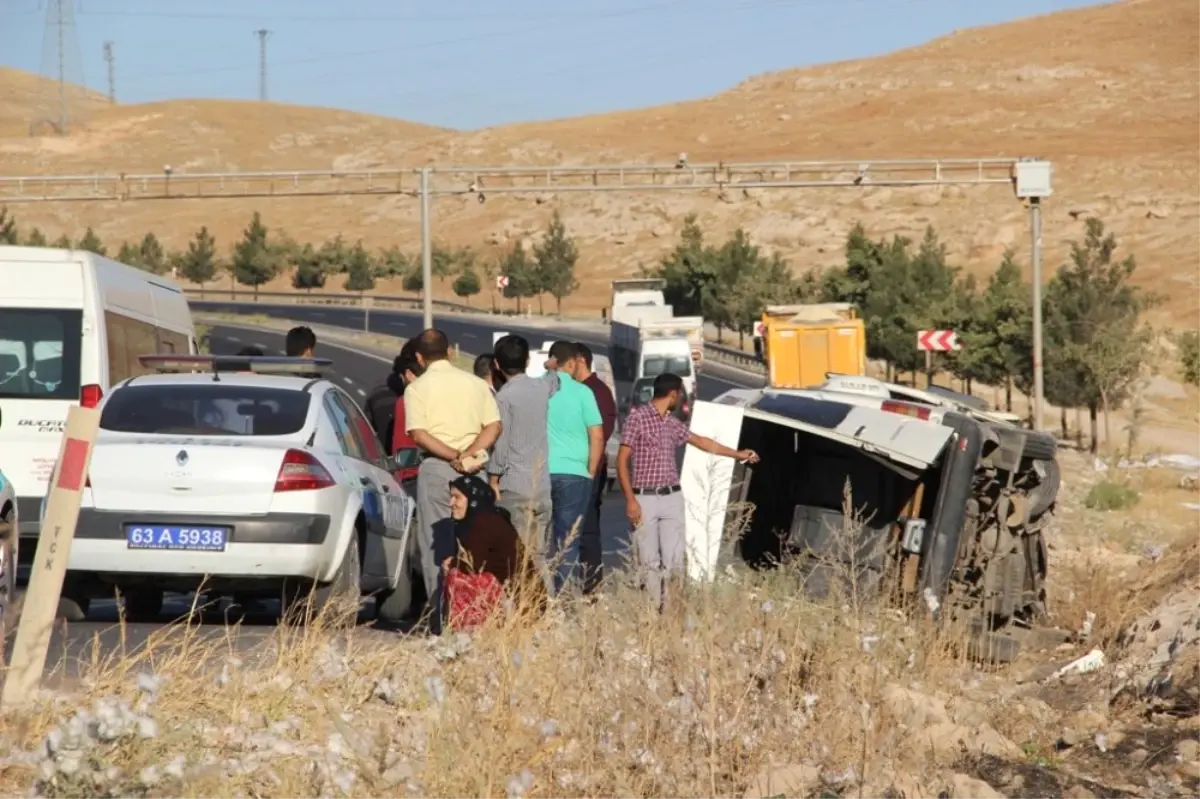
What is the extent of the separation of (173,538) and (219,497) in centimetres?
34

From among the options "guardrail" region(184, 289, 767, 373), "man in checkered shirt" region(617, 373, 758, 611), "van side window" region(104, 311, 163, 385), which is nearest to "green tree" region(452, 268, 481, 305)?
"guardrail" region(184, 289, 767, 373)

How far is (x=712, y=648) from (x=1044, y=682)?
5.10m

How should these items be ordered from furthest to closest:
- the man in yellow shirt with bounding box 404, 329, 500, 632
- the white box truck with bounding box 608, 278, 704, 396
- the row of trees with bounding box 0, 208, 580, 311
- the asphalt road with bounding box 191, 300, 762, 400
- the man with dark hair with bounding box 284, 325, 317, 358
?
the row of trees with bounding box 0, 208, 580, 311 → the asphalt road with bounding box 191, 300, 762, 400 → the white box truck with bounding box 608, 278, 704, 396 → the man with dark hair with bounding box 284, 325, 317, 358 → the man in yellow shirt with bounding box 404, 329, 500, 632

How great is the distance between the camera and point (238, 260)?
111562 millimetres

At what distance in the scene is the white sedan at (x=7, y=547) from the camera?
905cm

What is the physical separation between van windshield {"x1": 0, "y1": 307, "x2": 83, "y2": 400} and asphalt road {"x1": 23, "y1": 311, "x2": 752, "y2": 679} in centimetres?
192

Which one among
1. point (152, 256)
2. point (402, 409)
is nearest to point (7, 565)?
point (402, 409)

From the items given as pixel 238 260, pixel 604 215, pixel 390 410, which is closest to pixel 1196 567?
pixel 390 410

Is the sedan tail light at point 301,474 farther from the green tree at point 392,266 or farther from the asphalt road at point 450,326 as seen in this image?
the green tree at point 392,266

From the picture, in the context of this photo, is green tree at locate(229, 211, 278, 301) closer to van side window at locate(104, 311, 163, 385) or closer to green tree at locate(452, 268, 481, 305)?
green tree at locate(452, 268, 481, 305)

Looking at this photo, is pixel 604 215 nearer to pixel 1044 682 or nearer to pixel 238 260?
pixel 238 260

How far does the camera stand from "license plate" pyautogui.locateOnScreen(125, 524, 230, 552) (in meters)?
11.0

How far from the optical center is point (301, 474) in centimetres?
1116

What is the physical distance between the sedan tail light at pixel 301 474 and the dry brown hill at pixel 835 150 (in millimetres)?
75358
